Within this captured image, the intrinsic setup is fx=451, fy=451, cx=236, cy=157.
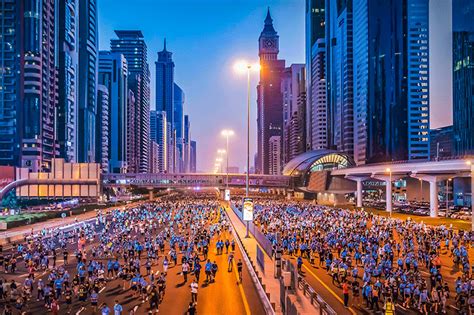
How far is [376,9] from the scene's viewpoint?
586 ft

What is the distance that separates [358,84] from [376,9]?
30187mm

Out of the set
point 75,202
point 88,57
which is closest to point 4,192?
point 75,202

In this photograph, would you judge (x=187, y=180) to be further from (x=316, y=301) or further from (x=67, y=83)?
(x=316, y=301)

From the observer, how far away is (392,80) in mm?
172625

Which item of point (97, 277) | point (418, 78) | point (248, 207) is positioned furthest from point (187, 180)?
point (97, 277)

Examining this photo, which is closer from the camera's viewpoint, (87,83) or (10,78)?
(10,78)

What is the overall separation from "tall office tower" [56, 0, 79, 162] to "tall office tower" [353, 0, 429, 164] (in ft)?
366

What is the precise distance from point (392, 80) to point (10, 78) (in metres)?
132

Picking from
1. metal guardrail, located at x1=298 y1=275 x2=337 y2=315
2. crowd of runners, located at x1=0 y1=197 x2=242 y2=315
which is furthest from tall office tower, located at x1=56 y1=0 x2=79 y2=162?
metal guardrail, located at x1=298 y1=275 x2=337 y2=315

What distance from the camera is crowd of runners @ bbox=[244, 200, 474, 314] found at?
19391 millimetres

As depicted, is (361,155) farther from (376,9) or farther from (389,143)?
(376,9)

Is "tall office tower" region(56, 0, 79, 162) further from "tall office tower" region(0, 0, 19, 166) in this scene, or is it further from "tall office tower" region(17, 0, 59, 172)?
"tall office tower" region(0, 0, 19, 166)

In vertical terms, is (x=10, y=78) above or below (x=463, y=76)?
below

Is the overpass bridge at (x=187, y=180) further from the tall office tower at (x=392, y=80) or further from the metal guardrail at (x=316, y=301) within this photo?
the metal guardrail at (x=316, y=301)
